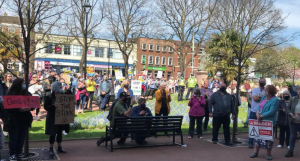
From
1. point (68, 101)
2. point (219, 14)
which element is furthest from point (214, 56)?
point (68, 101)

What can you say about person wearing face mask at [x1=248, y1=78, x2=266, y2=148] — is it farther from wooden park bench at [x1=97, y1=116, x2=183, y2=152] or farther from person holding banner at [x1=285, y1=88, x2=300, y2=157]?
wooden park bench at [x1=97, y1=116, x2=183, y2=152]

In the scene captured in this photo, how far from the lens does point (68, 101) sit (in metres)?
7.41

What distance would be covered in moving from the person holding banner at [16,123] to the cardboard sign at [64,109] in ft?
2.17

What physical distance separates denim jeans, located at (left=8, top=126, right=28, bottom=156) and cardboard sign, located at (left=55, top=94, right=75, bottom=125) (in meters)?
0.76

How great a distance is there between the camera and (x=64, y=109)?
7270mm

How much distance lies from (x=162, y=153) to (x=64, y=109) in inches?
109

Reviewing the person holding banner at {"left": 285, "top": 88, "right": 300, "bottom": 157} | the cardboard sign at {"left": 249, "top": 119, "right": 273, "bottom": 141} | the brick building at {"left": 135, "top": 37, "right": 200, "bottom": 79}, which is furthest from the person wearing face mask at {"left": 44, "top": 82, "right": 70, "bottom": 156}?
the brick building at {"left": 135, "top": 37, "right": 200, "bottom": 79}

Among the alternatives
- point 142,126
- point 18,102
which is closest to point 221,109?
point 142,126

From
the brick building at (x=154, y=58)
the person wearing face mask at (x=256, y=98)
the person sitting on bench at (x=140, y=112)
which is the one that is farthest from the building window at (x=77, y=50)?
the person wearing face mask at (x=256, y=98)

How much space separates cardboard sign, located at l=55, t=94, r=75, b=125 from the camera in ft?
23.5

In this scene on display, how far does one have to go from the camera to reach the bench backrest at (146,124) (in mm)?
7918

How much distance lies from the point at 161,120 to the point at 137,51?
214ft

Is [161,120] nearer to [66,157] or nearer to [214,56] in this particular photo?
[66,157]

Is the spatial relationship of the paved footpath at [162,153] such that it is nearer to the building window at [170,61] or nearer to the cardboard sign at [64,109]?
the cardboard sign at [64,109]
